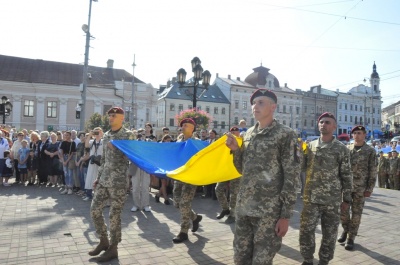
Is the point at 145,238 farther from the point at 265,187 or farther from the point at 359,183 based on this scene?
the point at 359,183

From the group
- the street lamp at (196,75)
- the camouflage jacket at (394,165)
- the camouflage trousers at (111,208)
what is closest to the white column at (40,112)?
the street lamp at (196,75)

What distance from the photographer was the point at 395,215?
911 centimetres

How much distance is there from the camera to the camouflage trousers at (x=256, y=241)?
3242 mm

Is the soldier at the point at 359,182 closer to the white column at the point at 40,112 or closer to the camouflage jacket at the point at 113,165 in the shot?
the camouflage jacket at the point at 113,165

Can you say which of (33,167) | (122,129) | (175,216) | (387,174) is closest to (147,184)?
(175,216)

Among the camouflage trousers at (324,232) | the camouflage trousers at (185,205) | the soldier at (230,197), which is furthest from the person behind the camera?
the soldier at (230,197)

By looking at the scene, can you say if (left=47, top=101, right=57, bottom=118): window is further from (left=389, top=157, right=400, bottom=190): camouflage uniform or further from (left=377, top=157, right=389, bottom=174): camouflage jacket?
(left=389, top=157, right=400, bottom=190): camouflage uniform

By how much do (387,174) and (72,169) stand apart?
572 inches

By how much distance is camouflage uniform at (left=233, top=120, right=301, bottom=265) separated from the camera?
3277 mm

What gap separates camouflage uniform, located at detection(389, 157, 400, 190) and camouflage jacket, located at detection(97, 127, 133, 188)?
14668 millimetres

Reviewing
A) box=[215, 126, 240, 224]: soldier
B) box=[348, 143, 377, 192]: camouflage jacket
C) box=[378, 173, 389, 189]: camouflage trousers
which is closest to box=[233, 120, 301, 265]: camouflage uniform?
box=[348, 143, 377, 192]: camouflage jacket

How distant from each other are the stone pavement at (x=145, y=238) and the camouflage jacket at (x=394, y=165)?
7172 mm

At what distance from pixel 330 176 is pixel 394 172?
13.0 metres

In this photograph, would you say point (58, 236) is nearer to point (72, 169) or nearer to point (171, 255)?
point (171, 255)
